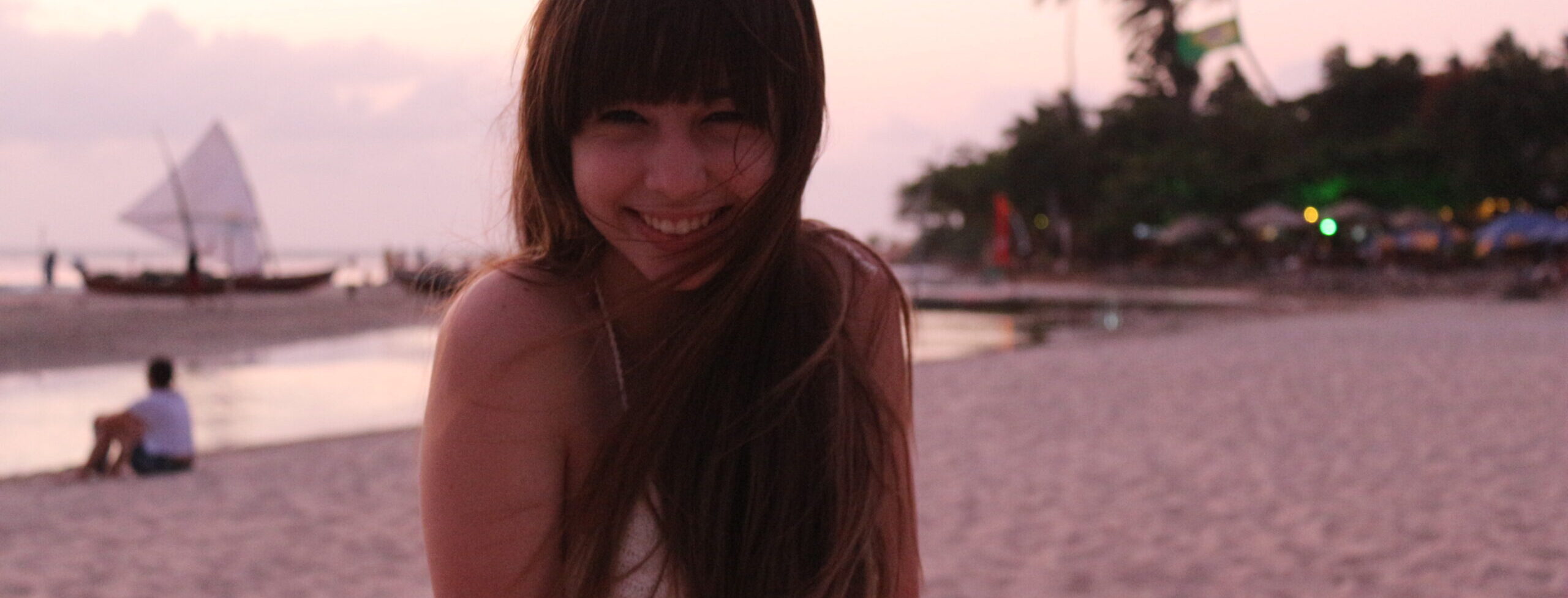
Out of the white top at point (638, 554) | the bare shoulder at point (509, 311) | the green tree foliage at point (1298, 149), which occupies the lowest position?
the white top at point (638, 554)

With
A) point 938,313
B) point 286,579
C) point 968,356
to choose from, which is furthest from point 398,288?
point 286,579

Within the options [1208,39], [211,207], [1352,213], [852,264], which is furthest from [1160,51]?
[852,264]

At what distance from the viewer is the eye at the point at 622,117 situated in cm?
102

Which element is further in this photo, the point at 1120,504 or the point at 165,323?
the point at 165,323

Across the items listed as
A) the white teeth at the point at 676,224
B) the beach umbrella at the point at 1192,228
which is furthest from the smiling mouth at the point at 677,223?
the beach umbrella at the point at 1192,228

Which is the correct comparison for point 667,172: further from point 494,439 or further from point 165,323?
point 165,323

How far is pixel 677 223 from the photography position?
1.05m

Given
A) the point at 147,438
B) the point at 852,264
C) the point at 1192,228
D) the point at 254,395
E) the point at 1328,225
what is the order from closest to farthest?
the point at 852,264 → the point at 147,438 → the point at 254,395 → the point at 1328,225 → the point at 1192,228

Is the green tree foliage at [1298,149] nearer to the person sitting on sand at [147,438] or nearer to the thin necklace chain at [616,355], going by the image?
the person sitting on sand at [147,438]

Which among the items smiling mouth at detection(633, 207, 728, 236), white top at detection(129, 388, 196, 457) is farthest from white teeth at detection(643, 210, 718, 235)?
white top at detection(129, 388, 196, 457)

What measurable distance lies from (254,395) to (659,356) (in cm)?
1168

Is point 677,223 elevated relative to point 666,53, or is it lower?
lower

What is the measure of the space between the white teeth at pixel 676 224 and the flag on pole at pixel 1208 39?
1615 inches

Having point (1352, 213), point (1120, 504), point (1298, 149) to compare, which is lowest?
point (1120, 504)
